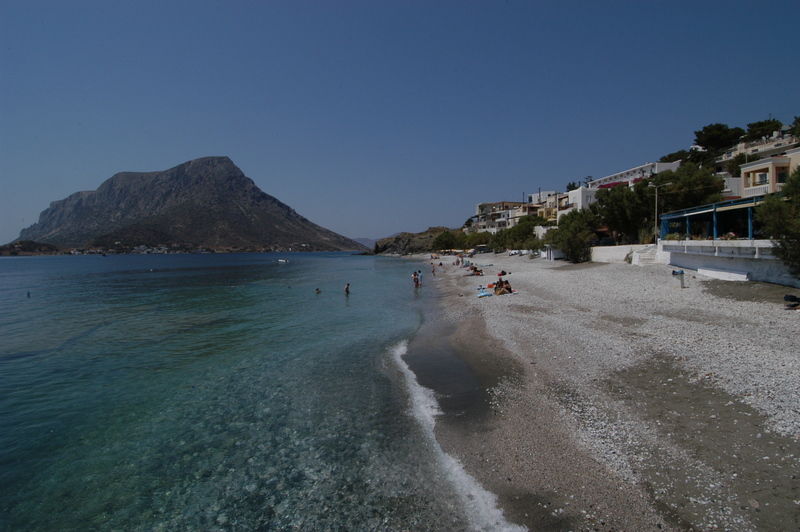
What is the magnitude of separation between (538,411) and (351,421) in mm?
4546

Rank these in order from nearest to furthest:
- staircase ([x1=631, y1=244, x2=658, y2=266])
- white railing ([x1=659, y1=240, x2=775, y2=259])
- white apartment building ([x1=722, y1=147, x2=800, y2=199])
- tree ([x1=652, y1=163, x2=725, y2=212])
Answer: white railing ([x1=659, y1=240, x2=775, y2=259]) → white apartment building ([x1=722, y1=147, x2=800, y2=199]) → staircase ([x1=631, y1=244, x2=658, y2=266]) → tree ([x1=652, y1=163, x2=725, y2=212])

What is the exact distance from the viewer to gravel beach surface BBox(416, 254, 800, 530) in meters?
5.69

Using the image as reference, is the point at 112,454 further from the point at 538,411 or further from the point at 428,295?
the point at 428,295

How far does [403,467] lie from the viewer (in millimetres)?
7617

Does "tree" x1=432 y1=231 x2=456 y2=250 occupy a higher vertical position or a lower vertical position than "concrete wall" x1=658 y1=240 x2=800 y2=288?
higher

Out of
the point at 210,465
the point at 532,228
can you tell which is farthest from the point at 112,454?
the point at 532,228

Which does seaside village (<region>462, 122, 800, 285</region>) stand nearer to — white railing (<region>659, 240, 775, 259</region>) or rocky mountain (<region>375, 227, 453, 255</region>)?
white railing (<region>659, 240, 775, 259</region>)

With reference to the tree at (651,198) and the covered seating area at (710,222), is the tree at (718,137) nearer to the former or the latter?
the tree at (651,198)

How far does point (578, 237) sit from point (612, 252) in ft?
19.3

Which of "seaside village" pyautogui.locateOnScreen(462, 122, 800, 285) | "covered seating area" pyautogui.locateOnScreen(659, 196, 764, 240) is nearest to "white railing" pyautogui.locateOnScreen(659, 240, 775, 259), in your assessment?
"seaside village" pyautogui.locateOnScreen(462, 122, 800, 285)

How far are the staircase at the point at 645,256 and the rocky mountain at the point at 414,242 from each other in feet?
417

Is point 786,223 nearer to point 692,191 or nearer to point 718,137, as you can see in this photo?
point 692,191

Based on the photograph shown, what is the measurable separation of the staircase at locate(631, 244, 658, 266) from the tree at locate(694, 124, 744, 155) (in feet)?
194

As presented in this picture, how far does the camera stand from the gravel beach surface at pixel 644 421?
5.69 m
